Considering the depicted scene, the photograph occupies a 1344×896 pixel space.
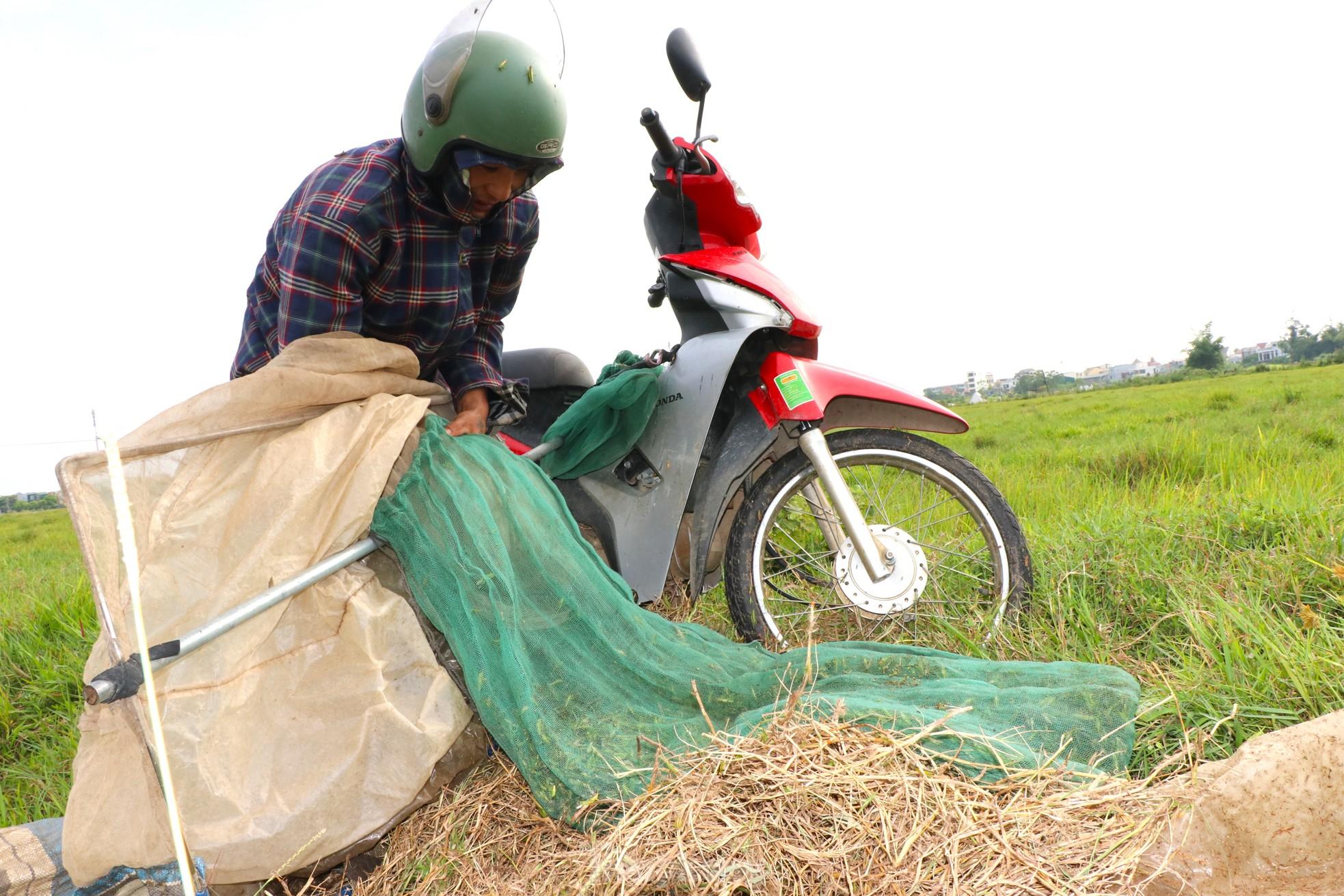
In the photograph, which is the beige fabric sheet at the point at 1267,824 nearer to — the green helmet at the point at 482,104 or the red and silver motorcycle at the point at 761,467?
the red and silver motorcycle at the point at 761,467

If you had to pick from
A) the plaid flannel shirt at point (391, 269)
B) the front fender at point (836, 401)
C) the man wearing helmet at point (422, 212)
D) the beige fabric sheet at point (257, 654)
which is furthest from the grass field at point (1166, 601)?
the man wearing helmet at point (422, 212)

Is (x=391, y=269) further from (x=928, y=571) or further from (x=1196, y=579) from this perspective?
(x=1196, y=579)

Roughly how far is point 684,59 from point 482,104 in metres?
0.59

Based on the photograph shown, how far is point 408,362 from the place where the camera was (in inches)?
92.3

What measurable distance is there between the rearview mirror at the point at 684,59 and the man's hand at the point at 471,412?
3.67 ft

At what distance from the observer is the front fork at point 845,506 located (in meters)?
2.23

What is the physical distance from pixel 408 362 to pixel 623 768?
1.25 metres

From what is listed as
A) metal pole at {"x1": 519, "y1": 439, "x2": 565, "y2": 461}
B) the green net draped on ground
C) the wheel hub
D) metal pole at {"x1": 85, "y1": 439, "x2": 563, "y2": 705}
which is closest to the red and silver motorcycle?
the wheel hub

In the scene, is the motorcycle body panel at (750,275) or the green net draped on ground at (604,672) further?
the motorcycle body panel at (750,275)

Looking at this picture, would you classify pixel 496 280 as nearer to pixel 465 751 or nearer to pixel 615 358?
pixel 615 358

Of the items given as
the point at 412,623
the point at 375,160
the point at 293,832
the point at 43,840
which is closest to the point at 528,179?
the point at 375,160

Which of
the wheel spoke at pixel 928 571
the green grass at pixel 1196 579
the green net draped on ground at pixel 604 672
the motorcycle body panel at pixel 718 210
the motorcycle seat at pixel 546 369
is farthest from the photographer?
the motorcycle seat at pixel 546 369

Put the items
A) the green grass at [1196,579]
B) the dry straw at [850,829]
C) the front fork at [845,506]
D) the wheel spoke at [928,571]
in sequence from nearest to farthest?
the dry straw at [850,829], the green grass at [1196,579], the front fork at [845,506], the wheel spoke at [928,571]

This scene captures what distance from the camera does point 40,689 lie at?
2.93 meters
